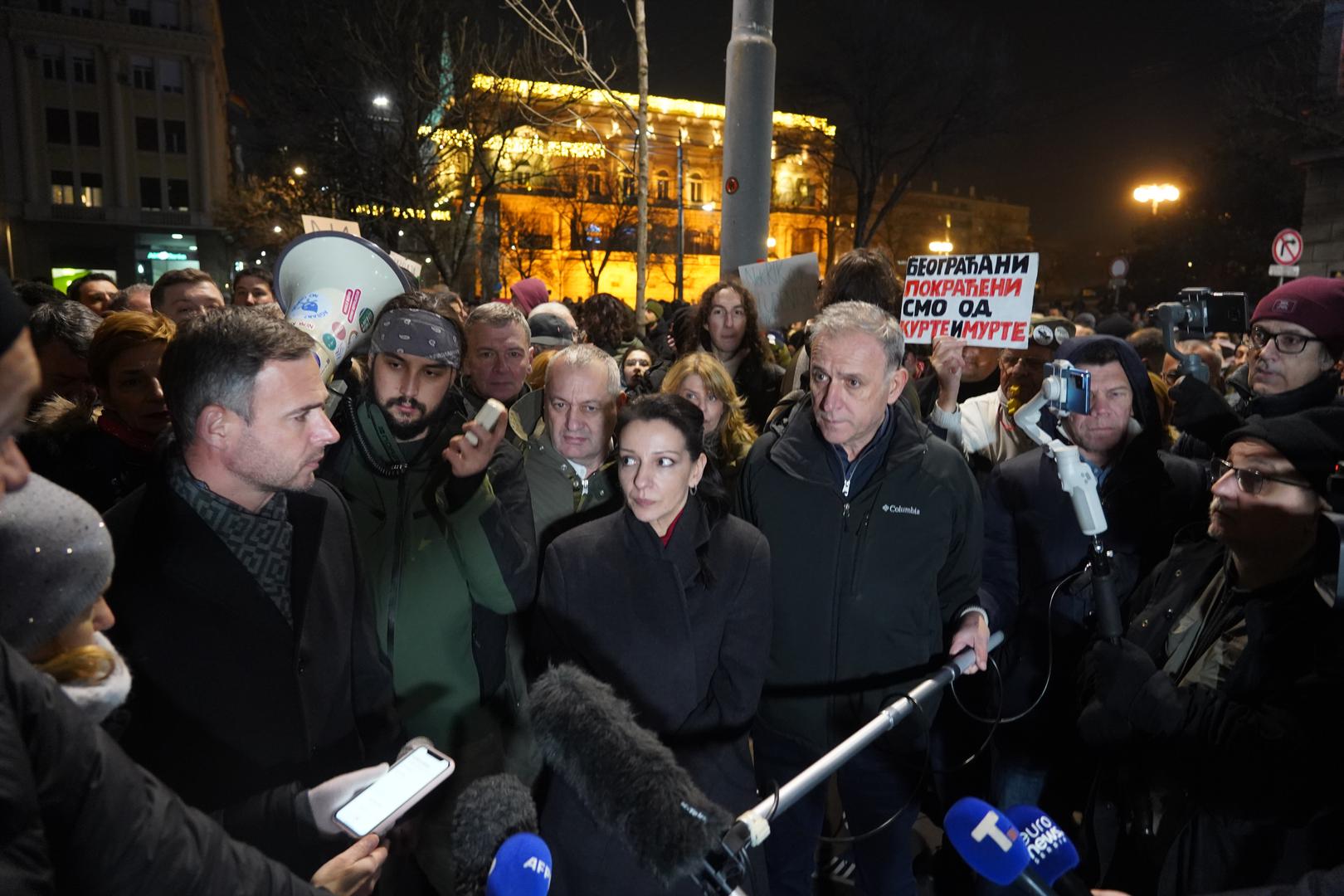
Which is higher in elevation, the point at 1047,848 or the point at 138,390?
the point at 138,390

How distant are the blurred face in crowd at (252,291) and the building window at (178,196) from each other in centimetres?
4911

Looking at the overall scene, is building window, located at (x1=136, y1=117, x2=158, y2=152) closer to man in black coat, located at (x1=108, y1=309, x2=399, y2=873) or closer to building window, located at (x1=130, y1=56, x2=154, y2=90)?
building window, located at (x1=130, y1=56, x2=154, y2=90)

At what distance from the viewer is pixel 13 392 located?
3.08 ft

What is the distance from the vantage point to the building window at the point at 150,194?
1815 inches

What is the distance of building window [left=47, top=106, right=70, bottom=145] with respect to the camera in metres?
44.0

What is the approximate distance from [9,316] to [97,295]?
264 inches

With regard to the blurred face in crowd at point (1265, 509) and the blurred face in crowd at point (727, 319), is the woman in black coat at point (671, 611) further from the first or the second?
the blurred face in crowd at point (727, 319)

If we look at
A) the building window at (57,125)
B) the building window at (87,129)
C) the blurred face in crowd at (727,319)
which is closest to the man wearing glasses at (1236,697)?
the blurred face in crowd at (727,319)

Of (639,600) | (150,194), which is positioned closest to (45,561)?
(639,600)

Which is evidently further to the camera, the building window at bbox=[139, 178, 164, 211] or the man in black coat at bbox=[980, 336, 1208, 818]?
the building window at bbox=[139, 178, 164, 211]

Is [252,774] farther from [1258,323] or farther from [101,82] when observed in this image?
[101,82]

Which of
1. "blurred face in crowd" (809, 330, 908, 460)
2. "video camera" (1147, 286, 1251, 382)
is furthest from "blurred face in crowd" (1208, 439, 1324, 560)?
"video camera" (1147, 286, 1251, 382)

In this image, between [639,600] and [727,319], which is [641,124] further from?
[639,600]

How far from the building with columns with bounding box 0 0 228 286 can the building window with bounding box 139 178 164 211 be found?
69mm
